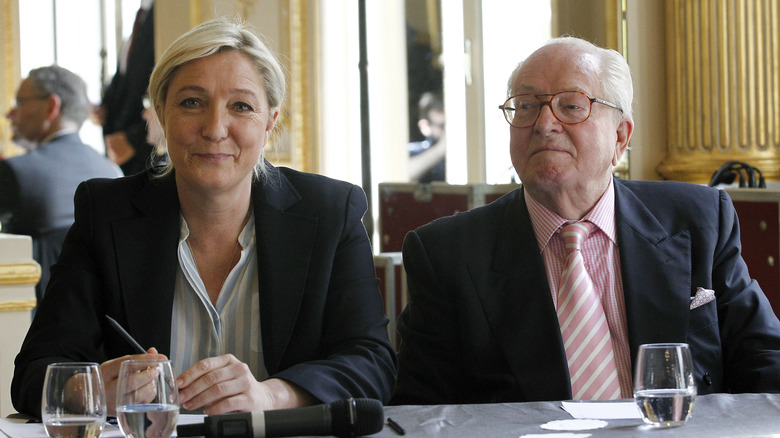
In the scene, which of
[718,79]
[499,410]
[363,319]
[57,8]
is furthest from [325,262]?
[57,8]

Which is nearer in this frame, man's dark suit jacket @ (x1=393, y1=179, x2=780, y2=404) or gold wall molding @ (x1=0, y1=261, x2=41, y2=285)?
man's dark suit jacket @ (x1=393, y1=179, x2=780, y2=404)

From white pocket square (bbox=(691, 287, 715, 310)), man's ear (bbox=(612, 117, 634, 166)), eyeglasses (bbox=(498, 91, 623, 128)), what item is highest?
eyeglasses (bbox=(498, 91, 623, 128))

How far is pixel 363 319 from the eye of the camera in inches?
67.4

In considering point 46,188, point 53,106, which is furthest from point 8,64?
point 46,188

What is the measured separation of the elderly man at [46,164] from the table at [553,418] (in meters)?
3.47

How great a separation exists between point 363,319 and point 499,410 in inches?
17.7

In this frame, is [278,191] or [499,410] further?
[278,191]

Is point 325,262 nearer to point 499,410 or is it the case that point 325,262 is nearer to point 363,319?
point 363,319

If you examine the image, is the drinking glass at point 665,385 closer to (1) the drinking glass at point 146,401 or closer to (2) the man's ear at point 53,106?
(1) the drinking glass at point 146,401

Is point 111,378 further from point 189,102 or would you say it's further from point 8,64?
point 8,64

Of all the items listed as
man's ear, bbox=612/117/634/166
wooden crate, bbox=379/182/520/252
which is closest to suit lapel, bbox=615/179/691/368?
man's ear, bbox=612/117/634/166

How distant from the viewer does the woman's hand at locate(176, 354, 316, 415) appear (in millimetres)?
1396

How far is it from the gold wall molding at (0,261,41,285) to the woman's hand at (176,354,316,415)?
66.2 inches

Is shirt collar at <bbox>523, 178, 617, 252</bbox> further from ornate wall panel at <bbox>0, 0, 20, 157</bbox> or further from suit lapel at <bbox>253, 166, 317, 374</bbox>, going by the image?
ornate wall panel at <bbox>0, 0, 20, 157</bbox>
